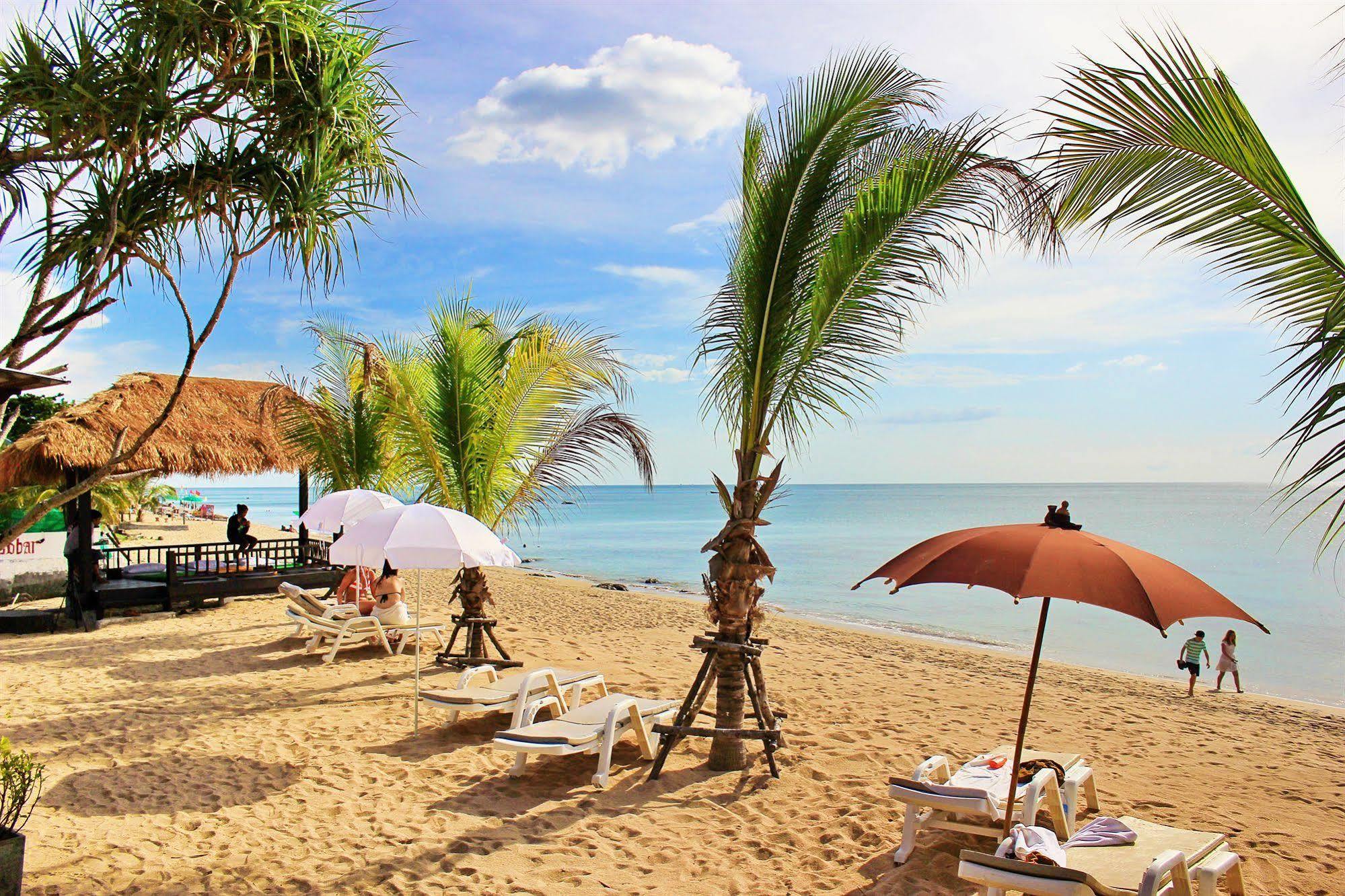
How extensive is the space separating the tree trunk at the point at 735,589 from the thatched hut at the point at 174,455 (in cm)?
934

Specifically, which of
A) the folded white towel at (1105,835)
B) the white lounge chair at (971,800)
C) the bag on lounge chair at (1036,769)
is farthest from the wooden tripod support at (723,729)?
the folded white towel at (1105,835)

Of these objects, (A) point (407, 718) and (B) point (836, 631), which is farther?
(B) point (836, 631)

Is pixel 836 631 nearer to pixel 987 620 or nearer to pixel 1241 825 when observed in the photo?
pixel 987 620

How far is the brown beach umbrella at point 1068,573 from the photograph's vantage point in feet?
10.2

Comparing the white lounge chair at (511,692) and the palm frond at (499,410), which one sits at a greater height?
the palm frond at (499,410)

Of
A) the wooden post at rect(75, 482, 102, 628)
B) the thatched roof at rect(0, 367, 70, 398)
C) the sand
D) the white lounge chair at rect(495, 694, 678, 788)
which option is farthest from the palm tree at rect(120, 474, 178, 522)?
the thatched roof at rect(0, 367, 70, 398)

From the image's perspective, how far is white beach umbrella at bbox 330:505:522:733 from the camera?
6.12 meters

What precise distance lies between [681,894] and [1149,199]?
154 inches

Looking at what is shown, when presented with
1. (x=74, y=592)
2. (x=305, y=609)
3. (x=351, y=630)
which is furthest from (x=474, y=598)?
(x=74, y=592)

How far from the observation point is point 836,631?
54.7 feet

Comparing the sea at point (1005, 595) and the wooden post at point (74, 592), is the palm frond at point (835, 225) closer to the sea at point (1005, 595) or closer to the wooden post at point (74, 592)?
the sea at point (1005, 595)

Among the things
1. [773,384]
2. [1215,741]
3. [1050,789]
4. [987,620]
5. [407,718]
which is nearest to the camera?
[1050,789]

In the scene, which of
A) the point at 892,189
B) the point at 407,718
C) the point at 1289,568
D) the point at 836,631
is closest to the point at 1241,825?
the point at 892,189

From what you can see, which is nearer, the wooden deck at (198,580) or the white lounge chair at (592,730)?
the white lounge chair at (592,730)
